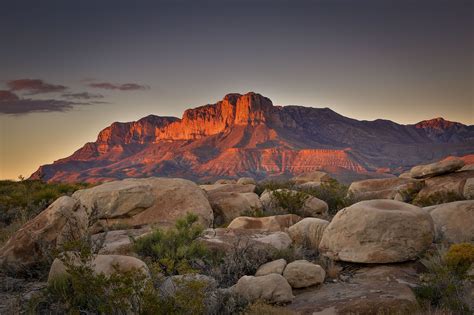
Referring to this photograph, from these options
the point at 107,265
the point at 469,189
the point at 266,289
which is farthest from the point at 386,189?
the point at 107,265

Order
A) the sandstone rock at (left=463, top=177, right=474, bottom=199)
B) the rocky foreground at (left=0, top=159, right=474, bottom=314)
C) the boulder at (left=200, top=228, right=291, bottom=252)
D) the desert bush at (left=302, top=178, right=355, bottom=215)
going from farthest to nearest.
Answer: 1. the desert bush at (left=302, top=178, right=355, bottom=215)
2. the sandstone rock at (left=463, top=177, right=474, bottom=199)
3. the boulder at (left=200, top=228, right=291, bottom=252)
4. the rocky foreground at (left=0, top=159, right=474, bottom=314)

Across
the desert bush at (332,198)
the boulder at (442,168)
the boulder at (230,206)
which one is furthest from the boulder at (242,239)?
the boulder at (442,168)

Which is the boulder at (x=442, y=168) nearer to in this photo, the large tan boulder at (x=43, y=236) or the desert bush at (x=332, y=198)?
the desert bush at (x=332, y=198)

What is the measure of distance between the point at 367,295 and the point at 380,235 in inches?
89.4

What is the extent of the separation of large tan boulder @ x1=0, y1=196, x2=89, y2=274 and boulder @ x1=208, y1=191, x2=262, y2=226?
7.08 metres

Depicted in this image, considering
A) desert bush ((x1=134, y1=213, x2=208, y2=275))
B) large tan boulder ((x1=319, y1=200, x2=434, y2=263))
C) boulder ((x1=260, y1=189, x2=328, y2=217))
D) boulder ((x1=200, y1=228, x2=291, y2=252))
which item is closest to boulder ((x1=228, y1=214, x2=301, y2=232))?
boulder ((x1=200, y1=228, x2=291, y2=252))

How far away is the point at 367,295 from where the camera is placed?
7781 mm

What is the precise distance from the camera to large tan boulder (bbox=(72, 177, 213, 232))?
1456cm

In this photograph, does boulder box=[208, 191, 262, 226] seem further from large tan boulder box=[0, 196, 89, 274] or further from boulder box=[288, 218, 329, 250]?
large tan boulder box=[0, 196, 89, 274]

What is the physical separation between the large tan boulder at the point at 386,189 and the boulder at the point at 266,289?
42.7 feet

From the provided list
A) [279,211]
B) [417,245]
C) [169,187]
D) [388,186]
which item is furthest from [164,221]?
[388,186]

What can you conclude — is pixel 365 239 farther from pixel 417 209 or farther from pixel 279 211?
pixel 279 211

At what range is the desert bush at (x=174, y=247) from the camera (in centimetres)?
939

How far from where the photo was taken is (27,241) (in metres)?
9.27
